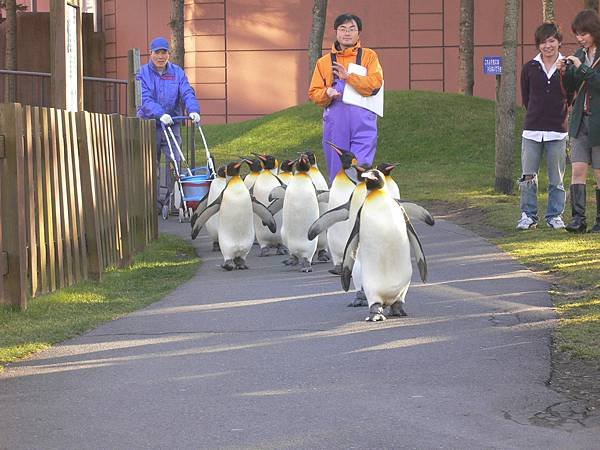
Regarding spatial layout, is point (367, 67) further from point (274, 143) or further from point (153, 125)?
point (274, 143)

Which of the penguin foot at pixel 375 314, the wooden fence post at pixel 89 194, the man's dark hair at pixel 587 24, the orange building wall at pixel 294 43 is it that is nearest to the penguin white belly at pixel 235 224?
the wooden fence post at pixel 89 194

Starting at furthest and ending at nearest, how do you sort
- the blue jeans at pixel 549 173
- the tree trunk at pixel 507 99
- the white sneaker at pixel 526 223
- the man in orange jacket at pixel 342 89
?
the tree trunk at pixel 507 99 → the white sneaker at pixel 526 223 → the blue jeans at pixel 549 173 → the man in orange jacket at pixel 342 89

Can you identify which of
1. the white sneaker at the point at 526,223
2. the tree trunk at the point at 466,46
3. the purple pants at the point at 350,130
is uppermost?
the tree trunk at the point at 466,46

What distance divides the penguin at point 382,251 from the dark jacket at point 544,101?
16.4ft

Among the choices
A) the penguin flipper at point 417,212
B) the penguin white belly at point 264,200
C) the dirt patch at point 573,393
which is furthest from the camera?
the penguin white belly at point 264,200

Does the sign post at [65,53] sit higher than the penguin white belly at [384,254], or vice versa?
the sign post at [65,53]

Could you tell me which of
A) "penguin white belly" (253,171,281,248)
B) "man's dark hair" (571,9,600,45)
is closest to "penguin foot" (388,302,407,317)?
"penguin white belly" (253,171,281,248)

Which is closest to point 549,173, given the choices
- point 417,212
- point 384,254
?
point 417,212

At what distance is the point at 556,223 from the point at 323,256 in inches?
114

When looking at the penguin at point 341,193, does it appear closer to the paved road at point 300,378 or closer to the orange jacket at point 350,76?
the paved road at point 300,378

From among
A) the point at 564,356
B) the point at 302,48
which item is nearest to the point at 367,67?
the point at 564,356

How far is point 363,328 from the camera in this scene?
7.54m

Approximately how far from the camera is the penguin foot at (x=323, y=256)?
36.8 ft

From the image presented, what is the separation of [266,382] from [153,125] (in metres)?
7.90
